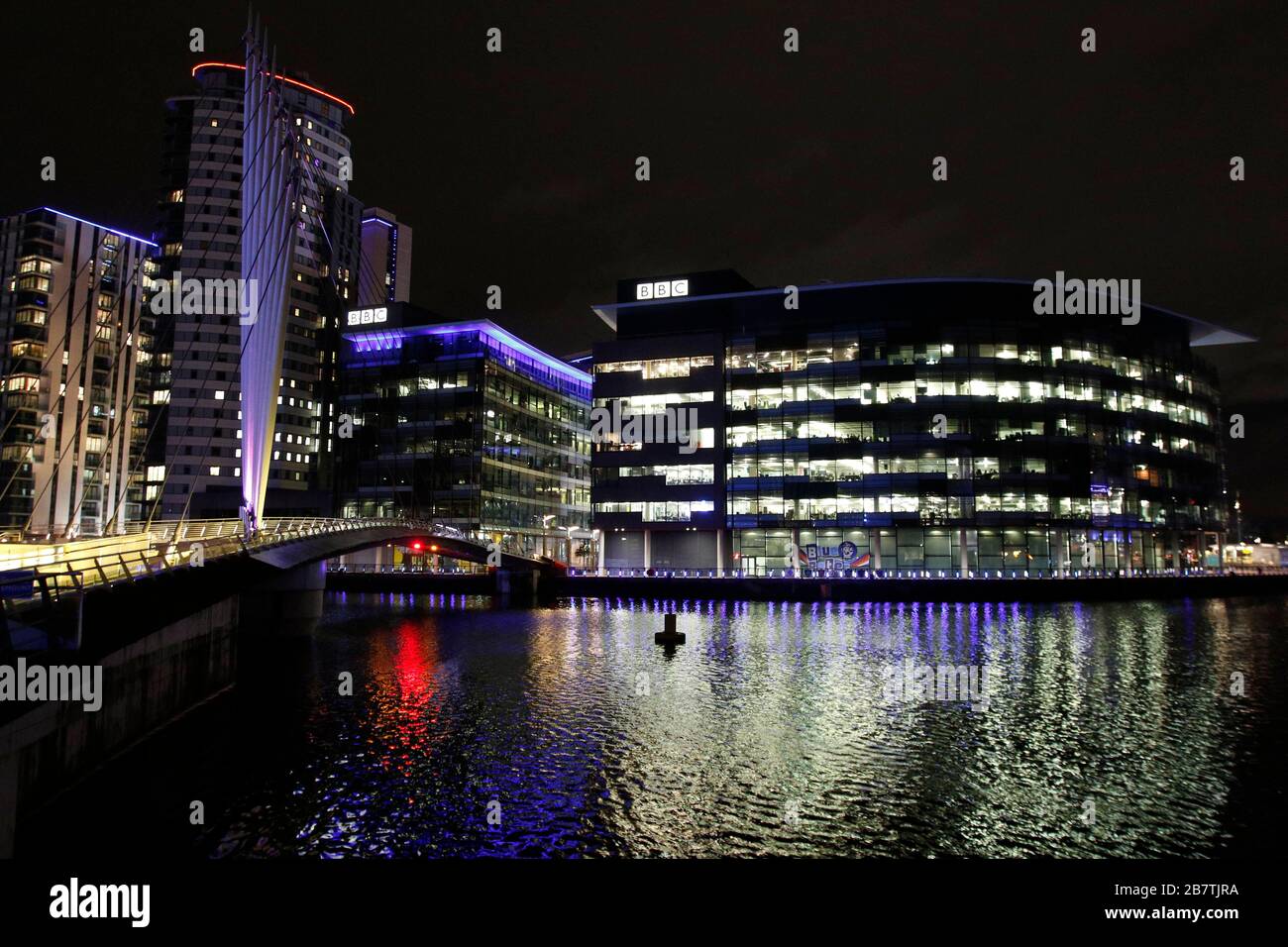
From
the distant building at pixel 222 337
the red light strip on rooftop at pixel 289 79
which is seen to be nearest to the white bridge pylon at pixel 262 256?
the distant building at pixel 222 337

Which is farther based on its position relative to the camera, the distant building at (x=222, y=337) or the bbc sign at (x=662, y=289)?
the distant building at (x=222, y=337)

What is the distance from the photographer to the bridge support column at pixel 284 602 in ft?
172

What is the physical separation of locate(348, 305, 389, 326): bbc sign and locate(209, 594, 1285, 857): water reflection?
304 feet

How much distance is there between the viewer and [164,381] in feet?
499

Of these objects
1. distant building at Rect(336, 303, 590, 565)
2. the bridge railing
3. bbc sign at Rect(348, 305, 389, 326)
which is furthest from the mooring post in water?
bbc sign at Rect(348, 305, 389, 326)

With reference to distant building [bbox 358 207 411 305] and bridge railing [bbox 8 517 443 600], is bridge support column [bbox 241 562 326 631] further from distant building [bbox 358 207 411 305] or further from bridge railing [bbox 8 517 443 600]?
distant building [bbox 358 207 411 305]

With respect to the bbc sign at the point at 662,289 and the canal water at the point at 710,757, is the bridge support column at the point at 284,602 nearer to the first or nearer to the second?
the canal water at the point at 710,757

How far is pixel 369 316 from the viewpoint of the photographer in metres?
133

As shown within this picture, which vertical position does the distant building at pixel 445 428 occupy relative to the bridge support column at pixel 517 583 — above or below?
above

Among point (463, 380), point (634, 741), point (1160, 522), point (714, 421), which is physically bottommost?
point (634, 741)

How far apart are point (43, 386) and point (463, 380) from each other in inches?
2659

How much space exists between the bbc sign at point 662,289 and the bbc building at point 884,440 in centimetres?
87
